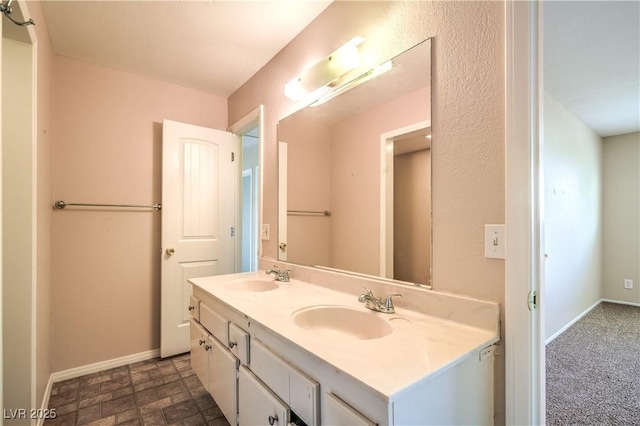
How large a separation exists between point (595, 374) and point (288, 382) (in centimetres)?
241

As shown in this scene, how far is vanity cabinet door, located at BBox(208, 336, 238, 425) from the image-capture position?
1291 millimetres

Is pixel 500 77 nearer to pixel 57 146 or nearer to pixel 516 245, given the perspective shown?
pixel 516 245

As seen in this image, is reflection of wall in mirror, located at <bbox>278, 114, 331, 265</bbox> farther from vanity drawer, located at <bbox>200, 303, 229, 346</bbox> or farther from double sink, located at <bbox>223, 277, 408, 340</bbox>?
vanity drawer, located at <bbox>200, 303, 229, 346</bbox>

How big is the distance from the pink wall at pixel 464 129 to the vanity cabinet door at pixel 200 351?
125 centimetres

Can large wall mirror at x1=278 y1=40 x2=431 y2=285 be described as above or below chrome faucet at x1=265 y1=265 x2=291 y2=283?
above

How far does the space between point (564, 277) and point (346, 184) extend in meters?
2.66

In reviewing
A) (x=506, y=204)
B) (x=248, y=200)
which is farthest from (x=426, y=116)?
(x=248, y=200)

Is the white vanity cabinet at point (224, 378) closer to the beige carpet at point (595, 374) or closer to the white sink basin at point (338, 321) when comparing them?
the white sink basin at point (338, 321)

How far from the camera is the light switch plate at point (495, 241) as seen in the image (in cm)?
94

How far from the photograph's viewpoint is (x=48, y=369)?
6.48 feet

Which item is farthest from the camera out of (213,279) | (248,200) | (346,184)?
(248,200)

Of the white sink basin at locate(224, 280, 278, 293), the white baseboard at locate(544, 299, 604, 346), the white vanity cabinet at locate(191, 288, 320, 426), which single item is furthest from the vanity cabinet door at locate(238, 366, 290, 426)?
the white baseboard at locate(544, 299, 604, 346)

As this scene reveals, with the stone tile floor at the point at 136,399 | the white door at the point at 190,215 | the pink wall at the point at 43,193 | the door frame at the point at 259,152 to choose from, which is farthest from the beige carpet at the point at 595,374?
the pink wall at the point at 43,193

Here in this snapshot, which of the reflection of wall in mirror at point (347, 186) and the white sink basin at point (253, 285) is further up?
the reflection of wall in mirror at point (347, 186)
